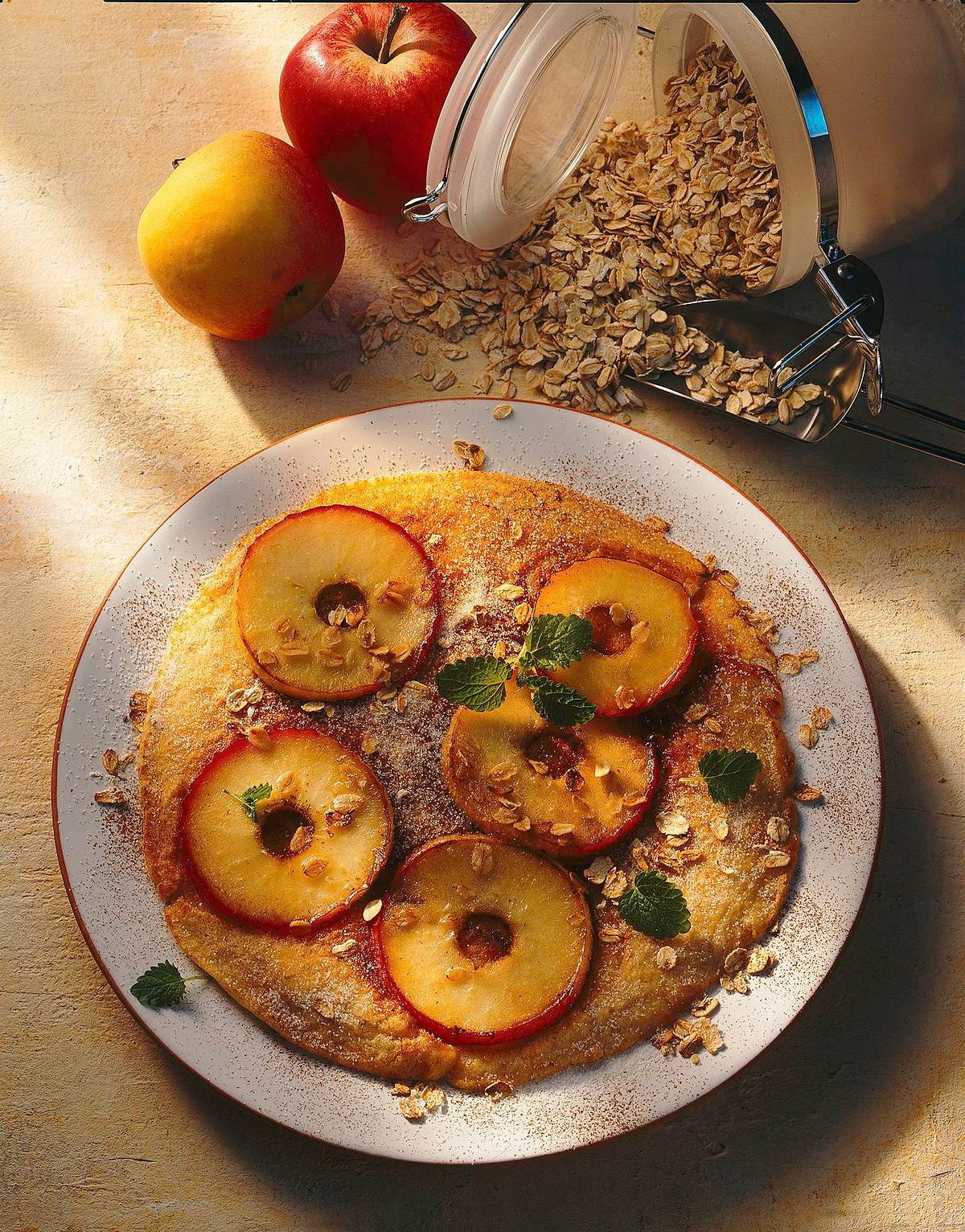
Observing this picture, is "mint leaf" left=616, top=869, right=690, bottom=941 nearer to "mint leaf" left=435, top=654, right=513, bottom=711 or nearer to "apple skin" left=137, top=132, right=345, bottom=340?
"mint leaf" left=435, top=654, right=513, bottom=711

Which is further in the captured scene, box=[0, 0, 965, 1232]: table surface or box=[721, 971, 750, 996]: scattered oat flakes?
box=[0, 0, 965, 1232]: table surface

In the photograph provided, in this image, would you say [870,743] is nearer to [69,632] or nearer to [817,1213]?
[817,1213]

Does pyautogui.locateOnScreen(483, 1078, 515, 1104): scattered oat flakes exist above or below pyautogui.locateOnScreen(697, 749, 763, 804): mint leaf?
below

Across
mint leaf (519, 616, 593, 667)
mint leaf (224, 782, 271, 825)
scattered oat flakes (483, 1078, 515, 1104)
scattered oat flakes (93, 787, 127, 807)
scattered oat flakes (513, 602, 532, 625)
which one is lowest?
scattered oat flakes (483, 1078, 515, 1104)

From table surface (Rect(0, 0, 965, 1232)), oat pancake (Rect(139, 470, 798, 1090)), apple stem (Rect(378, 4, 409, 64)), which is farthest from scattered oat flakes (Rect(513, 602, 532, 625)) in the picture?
apple stem (Rect(378, 4, 409, 64))

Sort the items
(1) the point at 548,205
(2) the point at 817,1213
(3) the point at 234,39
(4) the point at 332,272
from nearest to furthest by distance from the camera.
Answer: (2) the point at 817,1213
(4) the point at 332,272
(1) the point at 548,205
(3) the point at 234,39

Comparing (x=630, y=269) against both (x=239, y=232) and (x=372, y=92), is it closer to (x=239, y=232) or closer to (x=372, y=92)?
(x=372, y=92)

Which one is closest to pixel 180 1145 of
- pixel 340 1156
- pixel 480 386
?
pixel 340 1156

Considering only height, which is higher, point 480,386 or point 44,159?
point 44,159
